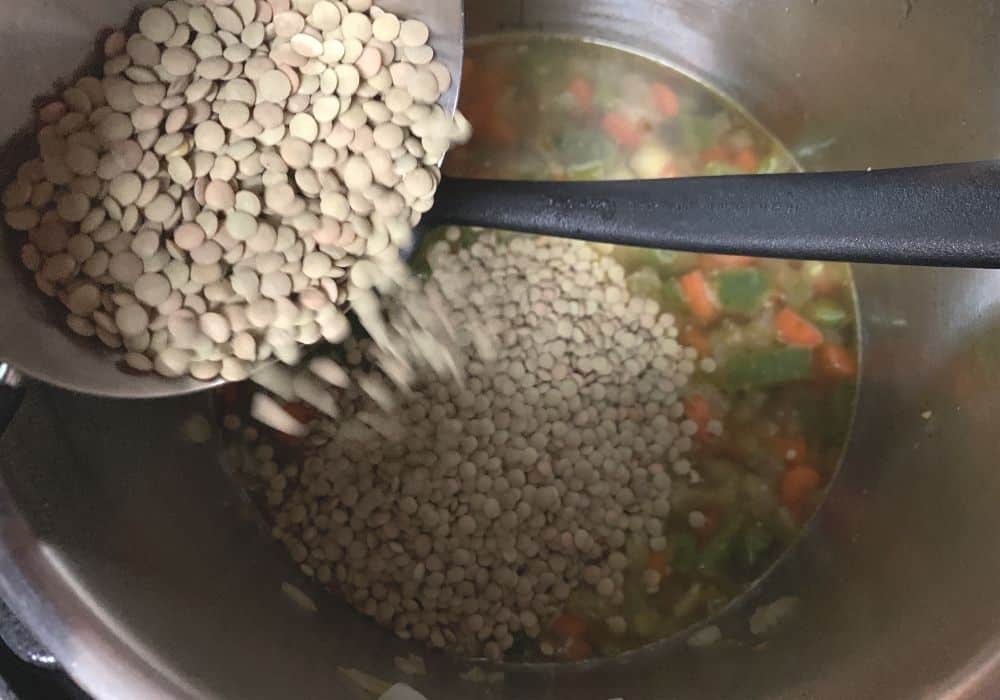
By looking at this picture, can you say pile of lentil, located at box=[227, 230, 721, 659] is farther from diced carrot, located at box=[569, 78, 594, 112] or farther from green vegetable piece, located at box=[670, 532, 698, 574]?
diced carrot, located at box=[569, 78, 594, 112]

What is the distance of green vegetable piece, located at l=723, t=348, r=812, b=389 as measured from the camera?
1160mm

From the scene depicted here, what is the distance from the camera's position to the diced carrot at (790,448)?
1152 mm

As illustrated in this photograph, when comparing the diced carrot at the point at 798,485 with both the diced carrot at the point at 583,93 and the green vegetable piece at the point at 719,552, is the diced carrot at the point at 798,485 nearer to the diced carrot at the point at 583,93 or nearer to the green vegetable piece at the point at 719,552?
the green vegetable piece at the point at 719,552

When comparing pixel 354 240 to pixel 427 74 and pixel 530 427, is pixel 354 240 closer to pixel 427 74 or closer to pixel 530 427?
pixel 427 74

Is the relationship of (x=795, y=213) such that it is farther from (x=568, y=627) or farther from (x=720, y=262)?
(x=568, y=627)

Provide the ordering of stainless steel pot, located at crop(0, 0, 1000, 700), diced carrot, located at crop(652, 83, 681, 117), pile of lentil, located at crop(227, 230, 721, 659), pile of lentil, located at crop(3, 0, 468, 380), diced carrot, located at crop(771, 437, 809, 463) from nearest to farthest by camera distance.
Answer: stainless steel pot, located at crop(0, 0, 1000, 700), pile of lentil, located at crop(3, 0, 468, 380), pile of lentil, located at crop(227, 230, 721, 659), diced carrot, located at crop(771, 437, 809, 463), diced carrot, located at crop(652, 83, 681, 117)

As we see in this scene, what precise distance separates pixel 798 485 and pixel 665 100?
578 mm

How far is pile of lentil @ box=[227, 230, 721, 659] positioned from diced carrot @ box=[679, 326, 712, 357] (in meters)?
0.05

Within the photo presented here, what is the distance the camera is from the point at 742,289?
3.87ft

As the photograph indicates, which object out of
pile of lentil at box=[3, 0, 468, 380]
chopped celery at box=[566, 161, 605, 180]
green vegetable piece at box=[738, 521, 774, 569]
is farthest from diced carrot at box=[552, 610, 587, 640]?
chopped celery at box=[566, 161, 605, 180]

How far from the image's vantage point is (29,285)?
82 cm

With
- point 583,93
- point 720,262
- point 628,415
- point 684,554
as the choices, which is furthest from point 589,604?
point 583,93

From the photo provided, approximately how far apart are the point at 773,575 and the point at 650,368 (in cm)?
31

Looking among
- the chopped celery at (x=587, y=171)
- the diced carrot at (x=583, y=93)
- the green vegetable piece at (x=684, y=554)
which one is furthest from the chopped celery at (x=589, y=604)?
the diced carrot at (x=583, y=93)
